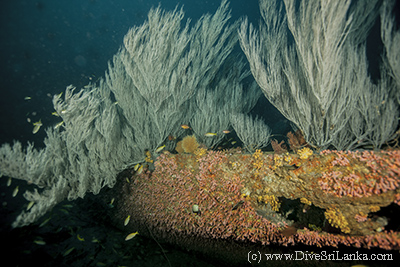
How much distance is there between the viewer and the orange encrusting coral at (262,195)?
8.43 feet

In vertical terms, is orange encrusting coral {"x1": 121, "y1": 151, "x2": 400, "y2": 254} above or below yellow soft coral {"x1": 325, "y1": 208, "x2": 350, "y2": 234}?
above

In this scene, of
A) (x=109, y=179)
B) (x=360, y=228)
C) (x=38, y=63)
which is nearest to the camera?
(x=360, y=228)

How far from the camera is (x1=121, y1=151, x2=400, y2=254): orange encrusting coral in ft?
8.43

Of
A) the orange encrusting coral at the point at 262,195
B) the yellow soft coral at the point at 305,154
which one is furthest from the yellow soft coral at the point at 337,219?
the yellow soft coral at the point at 305,154

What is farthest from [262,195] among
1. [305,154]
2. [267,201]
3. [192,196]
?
[192,196]

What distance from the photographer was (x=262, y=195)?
10.6 feet

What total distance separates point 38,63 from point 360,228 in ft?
125

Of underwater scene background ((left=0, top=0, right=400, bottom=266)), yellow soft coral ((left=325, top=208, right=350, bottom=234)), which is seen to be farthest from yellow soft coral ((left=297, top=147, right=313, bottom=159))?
yellow soft coral ((left=325, top=208, right=350, bottom=234))

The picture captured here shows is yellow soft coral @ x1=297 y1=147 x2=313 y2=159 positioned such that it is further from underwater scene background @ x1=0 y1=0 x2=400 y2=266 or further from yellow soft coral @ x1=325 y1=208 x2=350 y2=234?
yellow soft coral @ x1=325 y1=208 x2=350 y2=234

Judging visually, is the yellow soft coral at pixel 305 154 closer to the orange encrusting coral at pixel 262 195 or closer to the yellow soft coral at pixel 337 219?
the orange encrusting coral at pixel 262 195

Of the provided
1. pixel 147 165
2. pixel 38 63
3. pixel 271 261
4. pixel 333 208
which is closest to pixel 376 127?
pixel 333 208

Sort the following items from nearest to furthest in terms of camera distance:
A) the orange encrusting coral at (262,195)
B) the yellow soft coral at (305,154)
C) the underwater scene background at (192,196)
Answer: the orange encrusting coral at (262,195) → the underwater scene background at (192,196) → the yellow soft coral at (305,154)

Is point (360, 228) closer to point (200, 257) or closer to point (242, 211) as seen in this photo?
point (242, 211)

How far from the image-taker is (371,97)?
3615 millimetres
